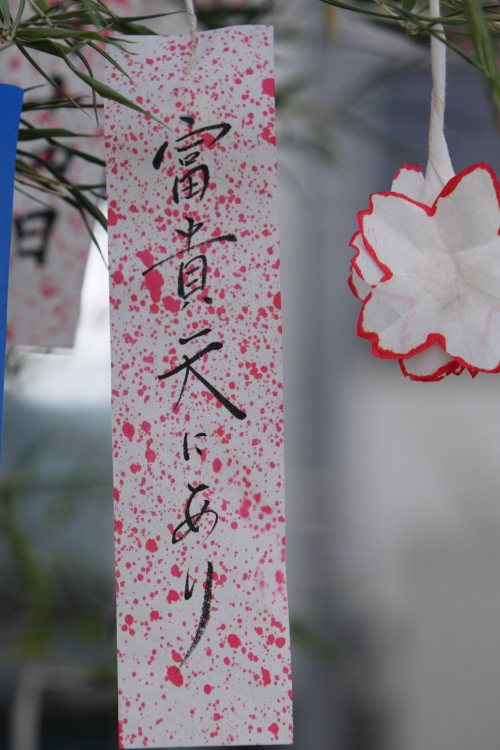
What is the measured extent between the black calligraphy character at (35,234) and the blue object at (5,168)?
1.01 feet

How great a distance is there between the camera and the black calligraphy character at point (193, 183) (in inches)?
13.8

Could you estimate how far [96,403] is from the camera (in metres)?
1.23

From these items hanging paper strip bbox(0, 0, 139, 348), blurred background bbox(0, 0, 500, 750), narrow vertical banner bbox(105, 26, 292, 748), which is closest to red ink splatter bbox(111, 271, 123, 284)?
narrow vertical banner bbox(105, 26, 292, 748)

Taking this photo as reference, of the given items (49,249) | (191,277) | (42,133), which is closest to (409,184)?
(191,277)

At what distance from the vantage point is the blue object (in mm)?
323

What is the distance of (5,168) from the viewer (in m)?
0.33

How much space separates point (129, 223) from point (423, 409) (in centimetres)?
99

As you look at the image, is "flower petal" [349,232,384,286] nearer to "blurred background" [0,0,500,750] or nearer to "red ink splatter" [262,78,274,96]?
"red ink splatter" [262,78,274,96]

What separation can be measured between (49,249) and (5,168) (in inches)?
12.2

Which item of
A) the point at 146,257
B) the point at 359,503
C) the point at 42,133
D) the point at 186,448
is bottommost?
the point at 359,503

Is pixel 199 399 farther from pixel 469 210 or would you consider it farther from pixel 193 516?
pixel 469 210

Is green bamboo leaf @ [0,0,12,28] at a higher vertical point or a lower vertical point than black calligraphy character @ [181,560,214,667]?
higher

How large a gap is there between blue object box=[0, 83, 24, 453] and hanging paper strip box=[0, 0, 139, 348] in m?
0.29

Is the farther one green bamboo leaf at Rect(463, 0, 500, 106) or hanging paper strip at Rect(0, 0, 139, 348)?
hanging paper strip at Rect(0, 0, 139, 348)
